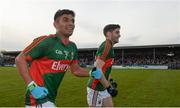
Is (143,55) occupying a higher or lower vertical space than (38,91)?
lower

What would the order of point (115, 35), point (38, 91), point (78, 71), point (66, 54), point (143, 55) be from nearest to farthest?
1. point (38, 91)
2. point (66, 54)
3. point (78, 71)
4. point (115, 35)
5. point (143, 55)

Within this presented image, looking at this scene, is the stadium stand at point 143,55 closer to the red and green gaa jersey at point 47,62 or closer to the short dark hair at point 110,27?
the short dark hair at point 110,27

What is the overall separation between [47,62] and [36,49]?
297 mm

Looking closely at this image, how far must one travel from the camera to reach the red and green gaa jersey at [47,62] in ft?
17.8

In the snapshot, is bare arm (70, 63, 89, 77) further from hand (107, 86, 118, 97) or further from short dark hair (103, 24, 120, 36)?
short dark hair (103, 24, 120, 36)

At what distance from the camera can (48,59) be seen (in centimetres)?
559

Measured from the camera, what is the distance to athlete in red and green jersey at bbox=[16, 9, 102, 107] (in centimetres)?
536

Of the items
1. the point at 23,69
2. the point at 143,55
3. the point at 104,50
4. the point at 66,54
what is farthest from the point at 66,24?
the point at 143,55

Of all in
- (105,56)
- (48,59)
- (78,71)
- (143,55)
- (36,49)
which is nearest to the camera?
(36,49)

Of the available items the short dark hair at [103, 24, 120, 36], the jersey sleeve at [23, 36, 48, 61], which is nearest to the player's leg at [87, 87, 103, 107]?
the short dark hair at [103, 24, 120, 36]

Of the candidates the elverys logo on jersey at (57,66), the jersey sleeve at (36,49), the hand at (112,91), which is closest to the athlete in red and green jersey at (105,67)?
the hand at (112,91)

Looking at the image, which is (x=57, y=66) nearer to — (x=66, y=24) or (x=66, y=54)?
(x=66, y=54)

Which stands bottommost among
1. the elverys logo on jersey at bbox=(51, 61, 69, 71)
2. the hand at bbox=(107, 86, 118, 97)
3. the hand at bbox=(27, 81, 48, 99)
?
the hand at bbox=(107, 86, 118, 97)

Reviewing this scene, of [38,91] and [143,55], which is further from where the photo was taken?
[143,55]
